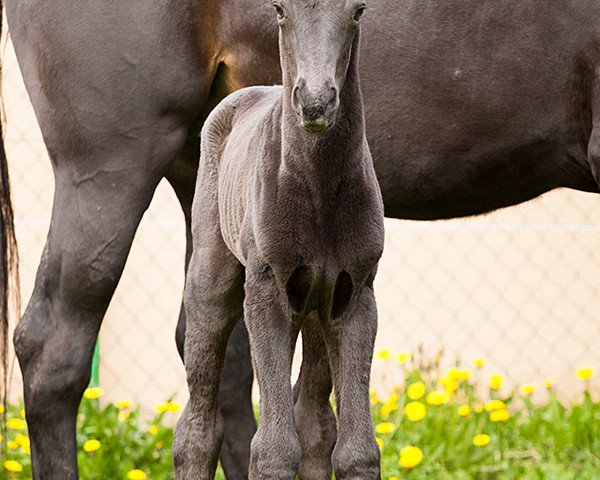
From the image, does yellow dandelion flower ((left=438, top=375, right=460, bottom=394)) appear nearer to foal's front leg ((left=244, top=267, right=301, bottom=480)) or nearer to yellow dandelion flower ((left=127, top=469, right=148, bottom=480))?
yellow dandelion flower ((left=127, top=469, right=148, bottom=480))

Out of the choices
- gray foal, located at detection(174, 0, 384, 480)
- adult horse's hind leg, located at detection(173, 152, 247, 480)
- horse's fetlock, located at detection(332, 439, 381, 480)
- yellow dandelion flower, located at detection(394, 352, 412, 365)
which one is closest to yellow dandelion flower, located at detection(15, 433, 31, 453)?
yellow dandelion flower, located at detection(394, 352, 412, 365)

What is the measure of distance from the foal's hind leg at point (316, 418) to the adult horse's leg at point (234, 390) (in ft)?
3.95

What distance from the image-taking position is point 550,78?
3205 millimetres

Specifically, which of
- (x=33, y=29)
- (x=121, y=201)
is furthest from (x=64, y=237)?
(x=33, y=29)

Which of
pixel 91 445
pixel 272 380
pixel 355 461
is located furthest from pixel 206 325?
pixel 91 445

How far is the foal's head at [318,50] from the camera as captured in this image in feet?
6.21

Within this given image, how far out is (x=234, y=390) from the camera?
3830 mm

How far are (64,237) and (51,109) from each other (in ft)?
1.37

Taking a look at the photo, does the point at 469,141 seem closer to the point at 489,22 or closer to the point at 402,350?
the point at 489,22

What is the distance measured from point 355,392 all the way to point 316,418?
0.36m

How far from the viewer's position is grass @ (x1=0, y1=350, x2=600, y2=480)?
13.5 ft

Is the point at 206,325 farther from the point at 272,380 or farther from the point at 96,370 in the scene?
the point at 96,370

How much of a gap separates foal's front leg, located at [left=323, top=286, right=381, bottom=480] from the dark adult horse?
1144 mm

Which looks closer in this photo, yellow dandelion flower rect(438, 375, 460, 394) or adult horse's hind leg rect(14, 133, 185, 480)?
adult horse's hind leg rect(14, 133, 185, 480)
